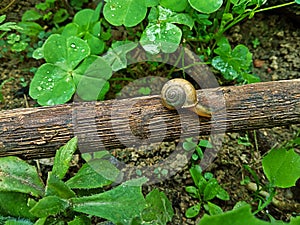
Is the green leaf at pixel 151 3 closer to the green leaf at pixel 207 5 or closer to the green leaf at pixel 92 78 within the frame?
the green leaf at pixel 207 5

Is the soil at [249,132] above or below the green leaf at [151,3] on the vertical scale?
below

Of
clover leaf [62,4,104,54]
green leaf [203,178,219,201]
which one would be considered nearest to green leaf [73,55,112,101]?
clover leaf [62,4,104,54]

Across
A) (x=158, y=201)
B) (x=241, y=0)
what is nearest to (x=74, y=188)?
(x=158, y=201)

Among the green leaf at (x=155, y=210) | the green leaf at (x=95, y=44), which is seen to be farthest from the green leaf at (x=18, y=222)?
the green leaf at (x=95, y=44)

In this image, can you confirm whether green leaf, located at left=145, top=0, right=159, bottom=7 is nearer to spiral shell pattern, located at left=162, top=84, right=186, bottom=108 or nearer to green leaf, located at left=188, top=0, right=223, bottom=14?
green leaf, located at left=188, top=0, right=223, bottom=14

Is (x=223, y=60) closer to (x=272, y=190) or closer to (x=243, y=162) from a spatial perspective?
(x=243, y=162)

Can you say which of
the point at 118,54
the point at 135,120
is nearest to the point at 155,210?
the point at 135,120

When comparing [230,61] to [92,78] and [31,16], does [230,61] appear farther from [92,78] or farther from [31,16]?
[31,16]
